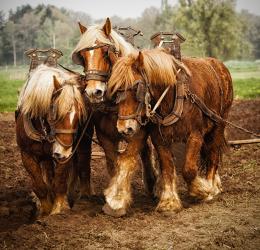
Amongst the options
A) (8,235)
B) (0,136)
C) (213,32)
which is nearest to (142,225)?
(8,235)

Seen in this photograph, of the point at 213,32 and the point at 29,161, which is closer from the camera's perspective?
the point at 29,161

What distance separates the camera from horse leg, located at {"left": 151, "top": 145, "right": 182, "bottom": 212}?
205 inches

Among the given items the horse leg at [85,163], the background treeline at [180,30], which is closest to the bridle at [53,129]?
the horse leg at [85,163]

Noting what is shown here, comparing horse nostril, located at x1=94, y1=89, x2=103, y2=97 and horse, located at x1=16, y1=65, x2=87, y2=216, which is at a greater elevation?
horse nostril, located at x1=94, y1=89, x2=103, y2=97

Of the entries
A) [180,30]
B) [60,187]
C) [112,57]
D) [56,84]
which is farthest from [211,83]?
[180,30]

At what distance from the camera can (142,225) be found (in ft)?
15.4

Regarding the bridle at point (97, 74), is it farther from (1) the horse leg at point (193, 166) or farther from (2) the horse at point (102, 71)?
(1) the horse leg at point (193, 166)

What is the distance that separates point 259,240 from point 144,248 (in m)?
1.05

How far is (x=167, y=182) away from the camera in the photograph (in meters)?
5.28

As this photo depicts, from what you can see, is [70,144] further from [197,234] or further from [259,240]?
[259,240]

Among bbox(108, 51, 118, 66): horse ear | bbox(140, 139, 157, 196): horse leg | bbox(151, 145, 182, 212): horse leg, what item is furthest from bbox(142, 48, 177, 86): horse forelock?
bbox(140, 139, 157, 196): horse leg

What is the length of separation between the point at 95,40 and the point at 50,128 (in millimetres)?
1129

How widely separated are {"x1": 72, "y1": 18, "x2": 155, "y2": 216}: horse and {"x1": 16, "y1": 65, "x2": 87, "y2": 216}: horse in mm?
270

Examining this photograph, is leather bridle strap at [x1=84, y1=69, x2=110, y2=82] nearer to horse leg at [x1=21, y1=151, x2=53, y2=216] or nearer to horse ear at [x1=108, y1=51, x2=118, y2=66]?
horse ear at [x1=108, y1=51, x2=118, y2=66]
